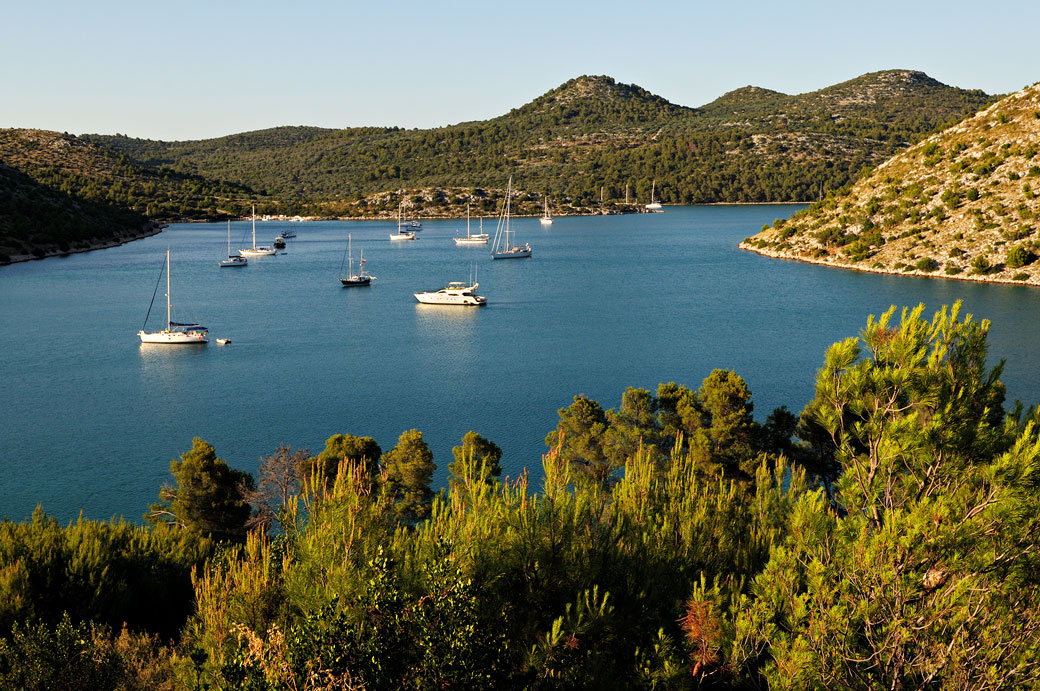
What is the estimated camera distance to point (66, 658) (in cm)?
1075

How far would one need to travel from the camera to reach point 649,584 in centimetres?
1261

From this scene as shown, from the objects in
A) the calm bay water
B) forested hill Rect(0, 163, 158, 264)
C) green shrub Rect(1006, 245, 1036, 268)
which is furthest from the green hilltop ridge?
forested hill Rect(0, 163, 158, 264)

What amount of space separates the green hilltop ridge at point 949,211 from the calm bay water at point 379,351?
4686mm

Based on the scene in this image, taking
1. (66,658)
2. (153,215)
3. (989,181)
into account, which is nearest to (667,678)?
(66,658)

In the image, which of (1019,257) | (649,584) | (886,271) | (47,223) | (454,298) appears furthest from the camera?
(47,223)

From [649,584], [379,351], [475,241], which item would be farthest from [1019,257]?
[475,241]

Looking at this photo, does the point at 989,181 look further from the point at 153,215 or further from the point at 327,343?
the point at 153,215

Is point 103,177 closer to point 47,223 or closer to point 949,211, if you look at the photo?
point 47,223

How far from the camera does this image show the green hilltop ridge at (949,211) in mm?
74250

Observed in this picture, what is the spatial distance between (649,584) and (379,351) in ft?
135

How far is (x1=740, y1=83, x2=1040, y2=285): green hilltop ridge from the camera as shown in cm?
7425

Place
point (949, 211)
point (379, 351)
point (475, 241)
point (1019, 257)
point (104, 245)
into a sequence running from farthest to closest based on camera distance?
point (475, 241) < point (104, 245) < point (949, 211) < point (1019, 257) < point (379, 351)

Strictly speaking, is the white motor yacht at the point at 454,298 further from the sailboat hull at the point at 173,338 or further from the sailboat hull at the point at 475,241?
the sailboat hull at the point at 475,241

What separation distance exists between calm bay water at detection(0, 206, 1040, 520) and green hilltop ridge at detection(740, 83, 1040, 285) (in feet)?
15.4
